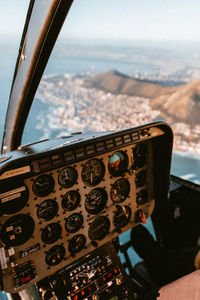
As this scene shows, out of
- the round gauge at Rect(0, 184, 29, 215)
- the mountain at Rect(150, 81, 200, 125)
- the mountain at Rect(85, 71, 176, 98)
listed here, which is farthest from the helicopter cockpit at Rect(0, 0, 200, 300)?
the mountain at Rect(85, 71, 176, 98)

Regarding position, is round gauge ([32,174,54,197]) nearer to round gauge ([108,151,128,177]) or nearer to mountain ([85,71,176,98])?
round gauge ([108,151,128,177])

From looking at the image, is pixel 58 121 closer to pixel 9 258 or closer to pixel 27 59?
pixel 27 59

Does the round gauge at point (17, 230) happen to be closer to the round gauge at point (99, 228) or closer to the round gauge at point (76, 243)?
the round gauge at point (76, 243)

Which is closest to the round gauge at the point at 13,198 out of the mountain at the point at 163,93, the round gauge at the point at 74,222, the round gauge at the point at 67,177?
the round gauge at the point at 67,177

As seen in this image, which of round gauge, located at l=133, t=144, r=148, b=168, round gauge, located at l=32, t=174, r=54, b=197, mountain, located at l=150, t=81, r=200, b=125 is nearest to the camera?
round gauge, located at l=32, t=174, r=54, b=197

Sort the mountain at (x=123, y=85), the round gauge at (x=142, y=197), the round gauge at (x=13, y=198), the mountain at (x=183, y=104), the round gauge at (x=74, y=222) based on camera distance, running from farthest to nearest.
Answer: the mountain at (x=123, y=85) < the mountain at (x=183, y=104) < the round gauge at (x=142, y=197) < the round gauge at (x=74, y=222) < the round gauge at (x=13, y=198)

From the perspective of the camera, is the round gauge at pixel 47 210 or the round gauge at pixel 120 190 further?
the round gauge at pixel 120 190
